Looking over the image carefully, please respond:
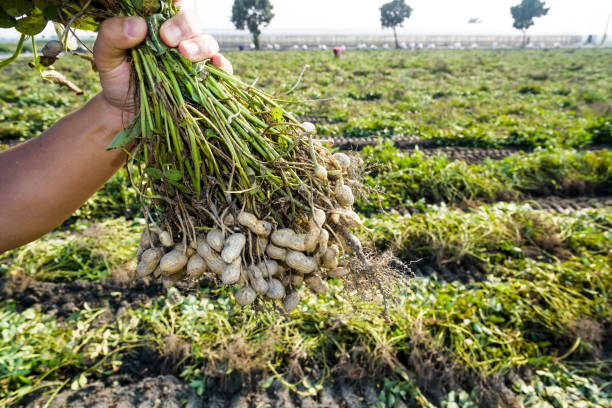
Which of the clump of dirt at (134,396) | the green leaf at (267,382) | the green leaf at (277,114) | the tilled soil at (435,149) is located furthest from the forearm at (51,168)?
the tilled soil at (435,149)

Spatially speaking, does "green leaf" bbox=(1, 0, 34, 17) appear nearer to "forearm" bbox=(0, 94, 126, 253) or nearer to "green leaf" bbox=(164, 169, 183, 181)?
"forearm" bbox=(0, 94, 126, 253)

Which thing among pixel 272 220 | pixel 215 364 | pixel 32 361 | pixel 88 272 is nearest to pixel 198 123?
pixel 272 220

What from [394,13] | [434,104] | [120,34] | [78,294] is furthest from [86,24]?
[394,13]

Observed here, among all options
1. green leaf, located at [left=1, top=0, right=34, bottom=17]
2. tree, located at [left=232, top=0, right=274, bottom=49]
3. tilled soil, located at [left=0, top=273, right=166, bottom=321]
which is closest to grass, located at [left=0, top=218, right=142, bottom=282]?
tilled soil, located at [left=0, top=273, right=166, bottom=321]

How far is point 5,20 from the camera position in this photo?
3.77 ft

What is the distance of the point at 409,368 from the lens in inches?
97.7

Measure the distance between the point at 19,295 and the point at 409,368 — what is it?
326 cm

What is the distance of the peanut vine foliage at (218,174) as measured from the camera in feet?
3.66

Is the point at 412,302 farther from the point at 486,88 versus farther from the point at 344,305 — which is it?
the point at 486,88

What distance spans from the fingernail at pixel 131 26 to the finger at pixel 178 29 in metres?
0.06

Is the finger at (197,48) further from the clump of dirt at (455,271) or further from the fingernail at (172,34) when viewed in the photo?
the clump of dirt at (455,271)

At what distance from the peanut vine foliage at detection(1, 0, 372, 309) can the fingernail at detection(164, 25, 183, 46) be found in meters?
0.04

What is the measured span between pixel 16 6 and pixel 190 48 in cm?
53

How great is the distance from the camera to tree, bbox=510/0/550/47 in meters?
49.1
